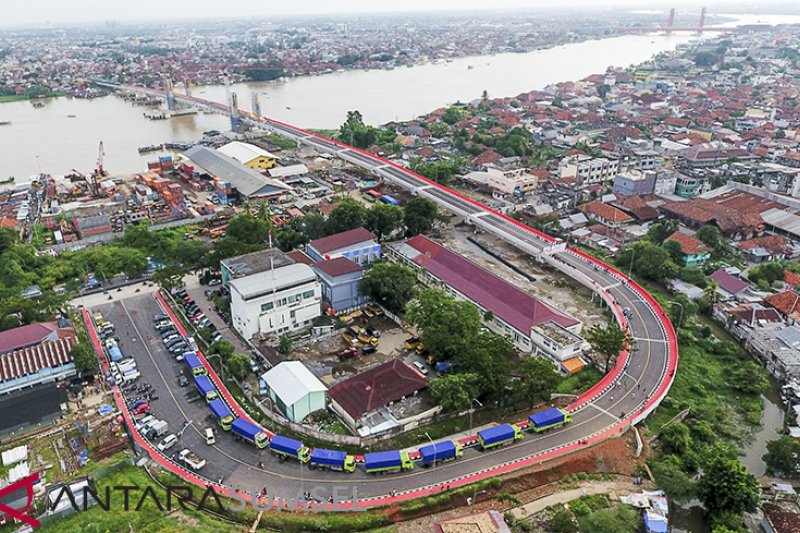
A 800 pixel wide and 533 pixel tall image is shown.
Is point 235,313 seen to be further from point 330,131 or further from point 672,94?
point 672,94

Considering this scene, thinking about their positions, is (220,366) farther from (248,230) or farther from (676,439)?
(676,439)

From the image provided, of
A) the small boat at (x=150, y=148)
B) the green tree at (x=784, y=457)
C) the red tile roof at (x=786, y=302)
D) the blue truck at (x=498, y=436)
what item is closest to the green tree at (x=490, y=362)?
the blue truck at (x=498, y=436)

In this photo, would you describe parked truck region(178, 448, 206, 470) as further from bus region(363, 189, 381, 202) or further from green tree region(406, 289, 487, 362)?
bus region(363, 189, 381, 202)

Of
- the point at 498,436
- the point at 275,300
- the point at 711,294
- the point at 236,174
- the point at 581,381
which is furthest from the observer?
the point at 236,174

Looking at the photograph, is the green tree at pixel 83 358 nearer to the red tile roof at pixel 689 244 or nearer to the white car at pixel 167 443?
the white car at pixel 167 443

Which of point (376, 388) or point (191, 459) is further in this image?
point (376, 388)

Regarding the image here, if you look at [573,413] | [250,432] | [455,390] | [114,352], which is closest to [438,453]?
[455,390]

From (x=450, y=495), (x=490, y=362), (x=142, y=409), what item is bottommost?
(x=450, y=495)
